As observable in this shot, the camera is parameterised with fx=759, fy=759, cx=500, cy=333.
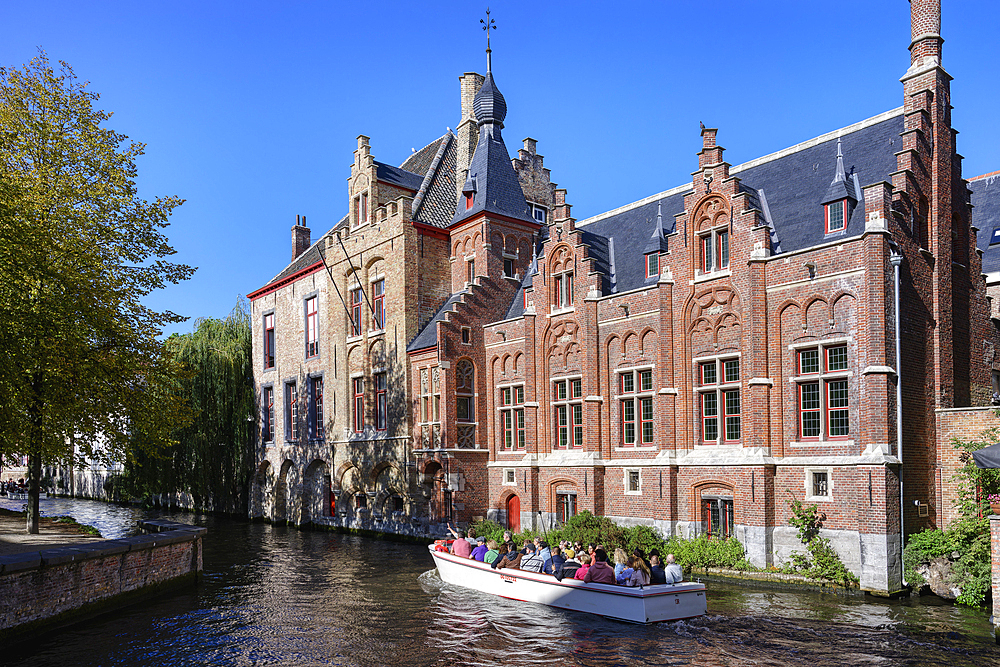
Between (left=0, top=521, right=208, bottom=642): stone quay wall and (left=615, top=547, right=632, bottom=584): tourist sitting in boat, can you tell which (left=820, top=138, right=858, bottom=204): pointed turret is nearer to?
(left=615, top=547, right=632, bottom=584): tourist sitting in boat

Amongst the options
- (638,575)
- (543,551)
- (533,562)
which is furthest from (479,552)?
(638,575)

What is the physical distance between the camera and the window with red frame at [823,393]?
1817 centimetres

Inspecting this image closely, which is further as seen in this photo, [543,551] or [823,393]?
[823,393]

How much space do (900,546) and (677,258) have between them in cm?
928

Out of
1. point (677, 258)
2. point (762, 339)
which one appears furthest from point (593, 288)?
point (762, 339)

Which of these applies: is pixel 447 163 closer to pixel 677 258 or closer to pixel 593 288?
pixel 593 288

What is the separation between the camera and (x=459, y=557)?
770 inches

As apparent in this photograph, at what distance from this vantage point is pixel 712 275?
20.8 meters

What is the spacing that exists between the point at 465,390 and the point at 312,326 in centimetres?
1206

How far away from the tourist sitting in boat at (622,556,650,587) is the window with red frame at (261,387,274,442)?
28.4 m

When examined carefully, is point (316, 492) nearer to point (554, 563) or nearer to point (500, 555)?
point (500, 555)

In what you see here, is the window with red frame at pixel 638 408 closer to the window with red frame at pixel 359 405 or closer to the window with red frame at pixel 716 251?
the window with red frame at pixel 716 251

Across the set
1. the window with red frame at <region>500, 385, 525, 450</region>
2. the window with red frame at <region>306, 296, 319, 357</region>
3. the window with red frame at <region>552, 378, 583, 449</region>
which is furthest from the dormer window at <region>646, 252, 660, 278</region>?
the window with red frame at <region>306, 296, 319, 357</region>

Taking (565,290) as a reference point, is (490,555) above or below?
below
